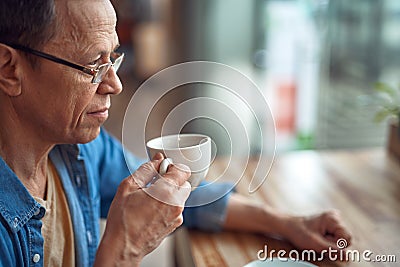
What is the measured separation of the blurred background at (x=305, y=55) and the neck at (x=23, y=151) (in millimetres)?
1768

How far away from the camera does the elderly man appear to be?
3.04 ft

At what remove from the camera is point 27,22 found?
0.90 m

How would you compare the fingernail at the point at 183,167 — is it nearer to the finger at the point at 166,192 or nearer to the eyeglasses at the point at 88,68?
the finger at the point at 166,192

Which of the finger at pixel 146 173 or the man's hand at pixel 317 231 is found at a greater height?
the finger at pixel 146 173

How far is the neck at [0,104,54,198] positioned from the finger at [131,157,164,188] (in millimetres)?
233

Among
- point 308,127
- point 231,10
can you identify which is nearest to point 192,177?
point 231,10

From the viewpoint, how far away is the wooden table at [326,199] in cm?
116

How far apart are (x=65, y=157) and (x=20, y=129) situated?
0.57 ft

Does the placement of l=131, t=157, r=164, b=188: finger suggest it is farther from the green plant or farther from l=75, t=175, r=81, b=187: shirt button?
the green plant

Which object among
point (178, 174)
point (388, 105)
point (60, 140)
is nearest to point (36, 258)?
point (60, 140)

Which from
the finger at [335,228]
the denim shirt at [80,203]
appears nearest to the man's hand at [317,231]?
the finger at [335,228]

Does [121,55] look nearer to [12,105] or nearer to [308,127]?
[12,105]

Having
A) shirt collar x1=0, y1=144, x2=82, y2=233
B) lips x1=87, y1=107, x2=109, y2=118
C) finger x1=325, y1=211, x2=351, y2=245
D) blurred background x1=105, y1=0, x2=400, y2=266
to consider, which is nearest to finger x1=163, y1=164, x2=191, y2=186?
lips x1=87, y1=107, x2=109, y2=118

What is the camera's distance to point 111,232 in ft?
3.09
